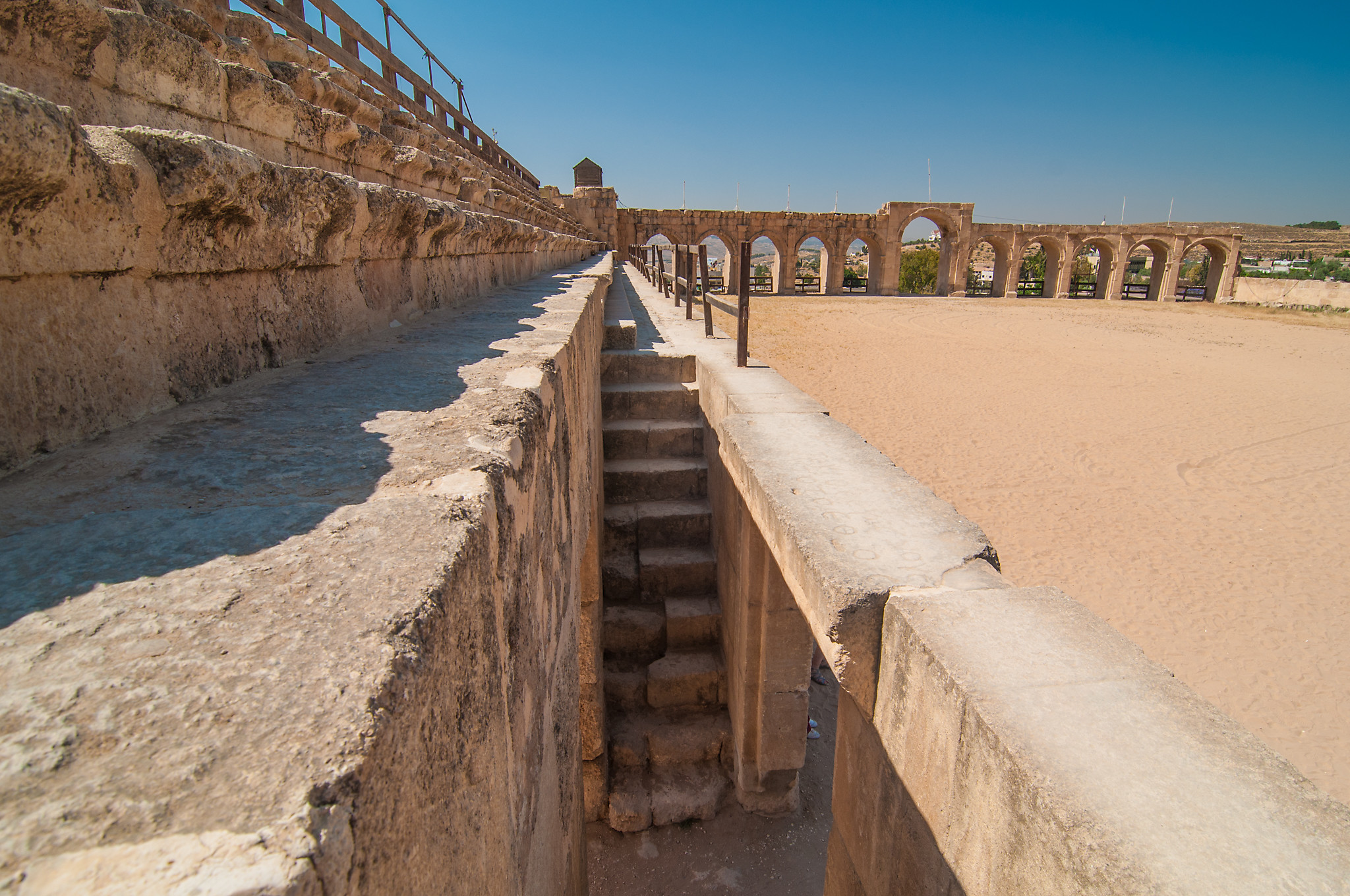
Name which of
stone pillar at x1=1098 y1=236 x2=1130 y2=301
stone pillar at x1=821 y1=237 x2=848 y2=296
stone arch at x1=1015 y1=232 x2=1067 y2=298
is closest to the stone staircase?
stone pillar at x1=821 y1=237 x2=848 y2=296

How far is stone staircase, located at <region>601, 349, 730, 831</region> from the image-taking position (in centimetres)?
444

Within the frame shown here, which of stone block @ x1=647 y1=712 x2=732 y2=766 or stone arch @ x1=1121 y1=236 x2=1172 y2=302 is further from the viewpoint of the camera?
stone arch @ x1=1121 y1=236 x2=1172 y2=302

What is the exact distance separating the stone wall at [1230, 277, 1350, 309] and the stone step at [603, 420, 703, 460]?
105 ft

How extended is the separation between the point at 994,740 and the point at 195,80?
246 cm

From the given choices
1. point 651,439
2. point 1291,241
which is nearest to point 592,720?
point 651,439

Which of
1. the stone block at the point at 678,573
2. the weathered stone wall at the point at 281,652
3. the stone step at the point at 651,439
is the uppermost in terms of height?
the weathered stone wall at the point at 281,652

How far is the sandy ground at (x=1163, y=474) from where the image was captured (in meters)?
5.07

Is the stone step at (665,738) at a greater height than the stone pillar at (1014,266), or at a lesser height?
lesser

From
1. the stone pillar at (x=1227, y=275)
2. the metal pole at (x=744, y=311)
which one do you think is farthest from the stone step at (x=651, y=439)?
the stone pillar at (x=1227, y=275)

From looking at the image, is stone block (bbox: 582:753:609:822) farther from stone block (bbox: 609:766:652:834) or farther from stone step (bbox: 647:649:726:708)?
stone step (bbox: 647:649:726:708)

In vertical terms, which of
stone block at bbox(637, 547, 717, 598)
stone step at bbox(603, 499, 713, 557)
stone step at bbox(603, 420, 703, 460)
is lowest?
stone block at bbox(637, 547, 717, 598)

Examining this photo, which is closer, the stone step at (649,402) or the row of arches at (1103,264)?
the stone step at (649,402)

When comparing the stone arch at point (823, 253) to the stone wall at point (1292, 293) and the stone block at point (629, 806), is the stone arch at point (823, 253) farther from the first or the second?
the stone block at point (629, 806)

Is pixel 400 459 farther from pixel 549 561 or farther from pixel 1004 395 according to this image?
pixel 1004 395
